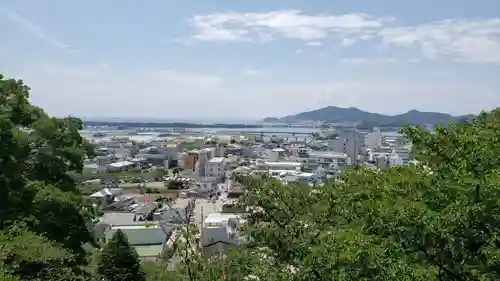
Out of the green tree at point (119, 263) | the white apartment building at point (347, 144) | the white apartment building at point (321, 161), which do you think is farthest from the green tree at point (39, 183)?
the white apartment building at point (347, 144)

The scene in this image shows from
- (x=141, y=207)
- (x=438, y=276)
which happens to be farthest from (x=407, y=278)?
A: (x=141, y=207)

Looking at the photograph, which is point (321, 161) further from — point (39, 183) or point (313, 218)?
point (313, 218)

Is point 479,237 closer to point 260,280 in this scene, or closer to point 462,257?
point 462,257

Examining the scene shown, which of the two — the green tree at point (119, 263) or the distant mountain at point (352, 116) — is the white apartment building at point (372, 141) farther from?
the green tree at point (119, 263)

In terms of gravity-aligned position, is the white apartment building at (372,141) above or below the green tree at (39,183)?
below

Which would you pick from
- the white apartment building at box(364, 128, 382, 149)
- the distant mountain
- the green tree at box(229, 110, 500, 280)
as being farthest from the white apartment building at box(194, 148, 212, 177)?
the distant mountain

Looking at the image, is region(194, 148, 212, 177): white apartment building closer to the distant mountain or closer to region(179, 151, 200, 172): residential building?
region(179, 151, 200, 172): residential building
